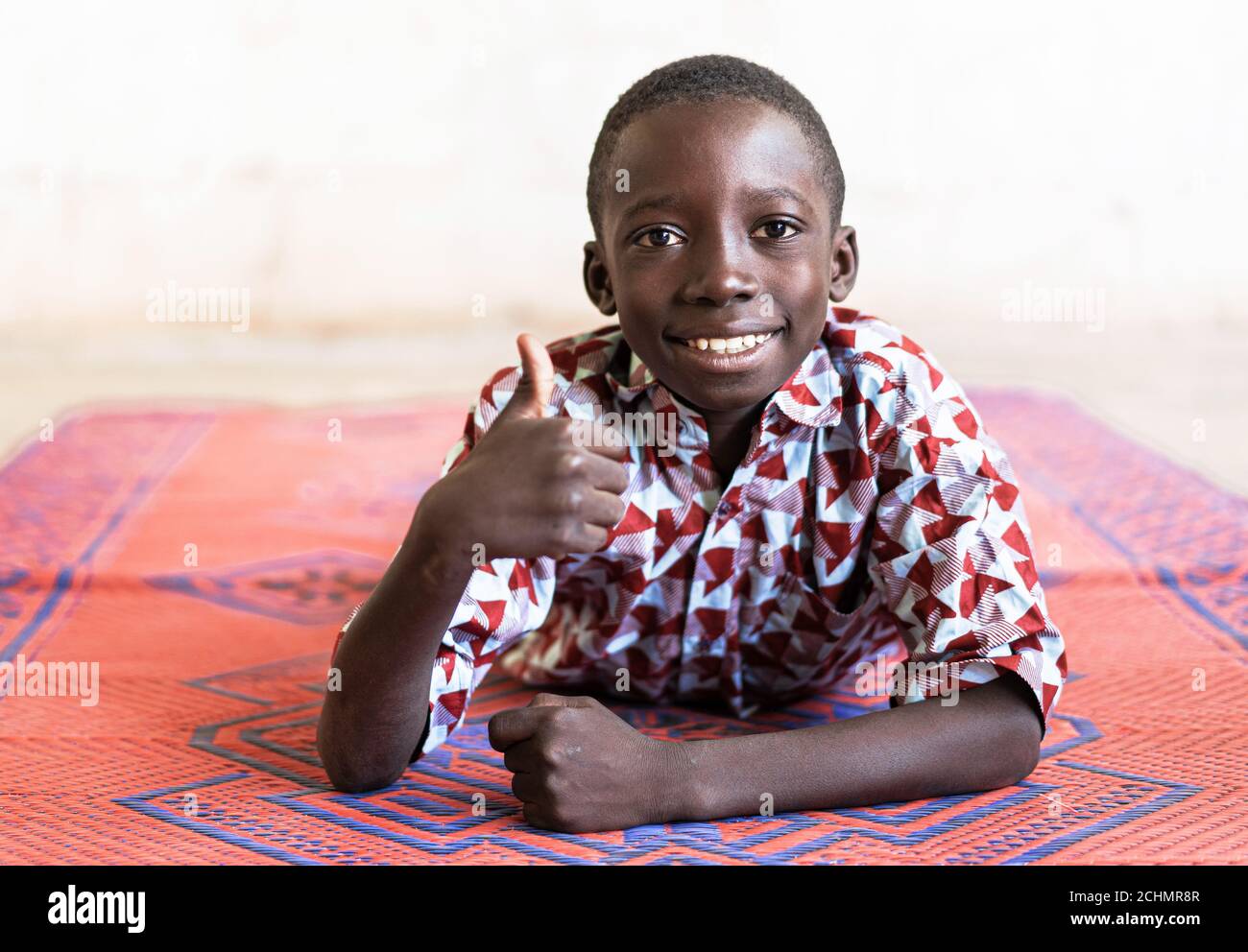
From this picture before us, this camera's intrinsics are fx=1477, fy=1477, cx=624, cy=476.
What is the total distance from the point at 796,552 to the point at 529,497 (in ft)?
1.15

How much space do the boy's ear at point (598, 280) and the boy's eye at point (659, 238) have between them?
109 millimetres

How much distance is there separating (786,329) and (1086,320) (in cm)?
217

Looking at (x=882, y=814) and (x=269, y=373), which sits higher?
(x=269, y=373)

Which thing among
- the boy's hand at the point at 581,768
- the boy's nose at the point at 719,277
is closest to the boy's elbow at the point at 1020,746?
the boy's hand at the point at 581,768

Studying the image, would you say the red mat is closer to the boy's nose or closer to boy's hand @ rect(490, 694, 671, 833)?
boy's hand @ rect(490, 694, 671, 833)

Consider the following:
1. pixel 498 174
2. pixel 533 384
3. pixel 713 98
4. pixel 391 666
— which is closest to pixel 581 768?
pixel 391 666

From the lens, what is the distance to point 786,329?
1.15 meters

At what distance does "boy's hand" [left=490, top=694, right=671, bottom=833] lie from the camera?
100 cm

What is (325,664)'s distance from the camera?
61.1 inches

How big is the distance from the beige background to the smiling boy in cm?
171

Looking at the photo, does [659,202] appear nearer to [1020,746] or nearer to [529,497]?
[529,497]
